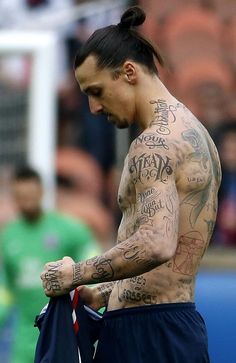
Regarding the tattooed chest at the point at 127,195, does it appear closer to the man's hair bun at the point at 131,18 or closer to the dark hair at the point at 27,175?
the man's hair bun at the point at 131,18

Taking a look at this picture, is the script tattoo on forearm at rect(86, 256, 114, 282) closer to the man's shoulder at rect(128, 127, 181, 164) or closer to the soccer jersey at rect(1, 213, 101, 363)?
the man's shoulder at rect(128, 127, 181, 164)

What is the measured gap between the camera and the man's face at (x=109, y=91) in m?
3.83

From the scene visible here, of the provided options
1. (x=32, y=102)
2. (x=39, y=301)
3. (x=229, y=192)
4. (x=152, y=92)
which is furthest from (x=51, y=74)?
(x=152, y=92)

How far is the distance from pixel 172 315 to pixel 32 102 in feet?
15.5

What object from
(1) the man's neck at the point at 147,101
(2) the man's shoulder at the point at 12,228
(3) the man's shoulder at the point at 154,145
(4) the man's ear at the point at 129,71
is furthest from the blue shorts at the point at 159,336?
(2) the man's shoulder at the point at 12,228

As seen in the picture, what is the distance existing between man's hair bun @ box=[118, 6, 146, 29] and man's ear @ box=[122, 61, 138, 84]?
176 mm

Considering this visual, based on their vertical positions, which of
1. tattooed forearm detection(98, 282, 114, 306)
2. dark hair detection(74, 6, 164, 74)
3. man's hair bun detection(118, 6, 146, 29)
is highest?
man's hair bun detection(118, 6, 146, 29)

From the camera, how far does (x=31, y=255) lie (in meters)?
6.96

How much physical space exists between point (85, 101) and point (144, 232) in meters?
5.31

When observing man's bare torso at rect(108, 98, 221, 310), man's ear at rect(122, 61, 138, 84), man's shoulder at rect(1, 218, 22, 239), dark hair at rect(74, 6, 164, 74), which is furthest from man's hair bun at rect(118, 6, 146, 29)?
man's shoulder at rect(1, 218, 22, 239)

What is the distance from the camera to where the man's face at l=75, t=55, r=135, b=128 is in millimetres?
3830

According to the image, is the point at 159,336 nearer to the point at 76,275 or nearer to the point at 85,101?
the point at 76,275

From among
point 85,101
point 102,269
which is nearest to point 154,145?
point 102,269

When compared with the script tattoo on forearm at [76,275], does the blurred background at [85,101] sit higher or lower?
higher
